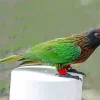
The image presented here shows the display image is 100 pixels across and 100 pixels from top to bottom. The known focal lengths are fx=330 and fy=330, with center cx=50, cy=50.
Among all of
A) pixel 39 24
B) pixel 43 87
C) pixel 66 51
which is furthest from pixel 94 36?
pixel 39 24

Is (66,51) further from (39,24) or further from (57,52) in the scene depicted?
(39,24)

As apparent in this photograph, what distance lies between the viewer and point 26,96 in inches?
20.4

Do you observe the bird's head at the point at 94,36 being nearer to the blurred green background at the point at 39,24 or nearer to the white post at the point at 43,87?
the white post at the point at 43,87

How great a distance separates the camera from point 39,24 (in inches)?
51.7

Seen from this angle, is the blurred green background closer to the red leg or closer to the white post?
the red leg

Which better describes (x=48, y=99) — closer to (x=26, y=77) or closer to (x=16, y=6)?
(x=26, y=77)

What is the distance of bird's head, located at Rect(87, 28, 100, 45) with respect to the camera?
635 mm

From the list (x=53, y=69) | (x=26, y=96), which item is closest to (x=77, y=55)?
(x=53, y=69)

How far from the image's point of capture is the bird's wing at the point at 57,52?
2.10 ft

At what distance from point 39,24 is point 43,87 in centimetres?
82

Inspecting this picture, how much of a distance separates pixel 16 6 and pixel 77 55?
727 millimetres

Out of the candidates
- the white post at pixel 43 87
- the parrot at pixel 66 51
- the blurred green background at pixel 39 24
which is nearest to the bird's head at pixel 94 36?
the parrot at pixel 66 51

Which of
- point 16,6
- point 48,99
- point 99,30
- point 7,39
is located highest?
point 16,6

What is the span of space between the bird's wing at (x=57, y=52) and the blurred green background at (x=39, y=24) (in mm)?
632
